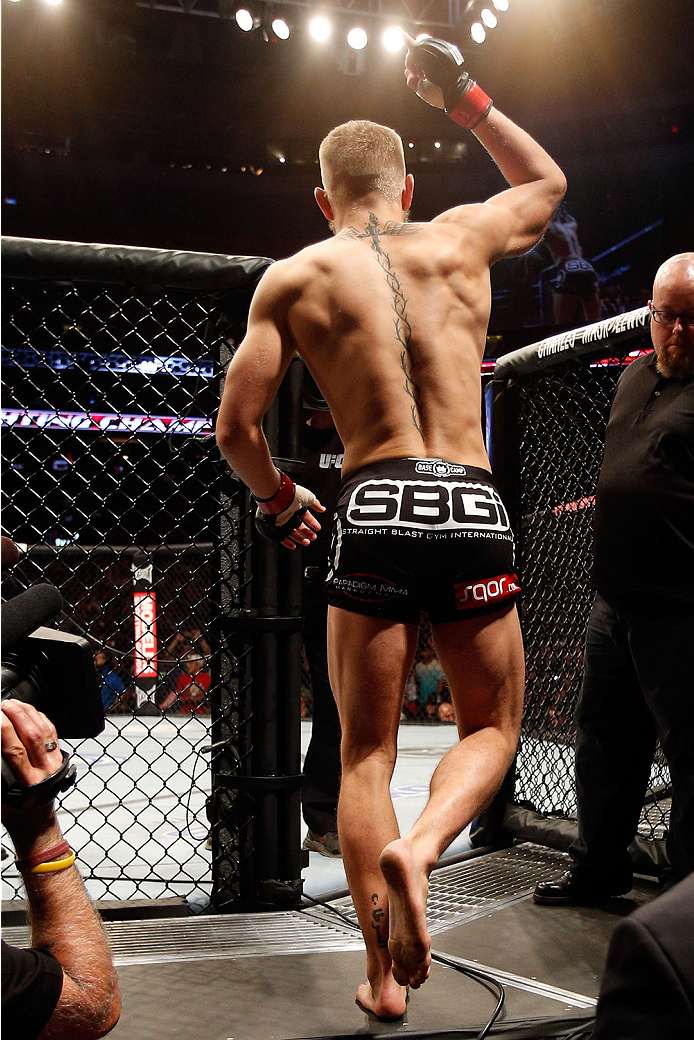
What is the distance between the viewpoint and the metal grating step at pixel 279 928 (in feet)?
5.84

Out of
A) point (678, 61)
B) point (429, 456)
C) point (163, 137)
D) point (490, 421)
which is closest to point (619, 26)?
point (678, 61)

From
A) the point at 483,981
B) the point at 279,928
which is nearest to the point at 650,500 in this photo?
the point at 483,981

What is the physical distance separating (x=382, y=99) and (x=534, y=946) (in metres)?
9.83

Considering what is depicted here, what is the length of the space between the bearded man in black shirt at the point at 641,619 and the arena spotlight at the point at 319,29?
19.4 ft

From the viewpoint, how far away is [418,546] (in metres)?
1.39

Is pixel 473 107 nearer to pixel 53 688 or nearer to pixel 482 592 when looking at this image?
pixel 482 592

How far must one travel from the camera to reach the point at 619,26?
8555 millimetres

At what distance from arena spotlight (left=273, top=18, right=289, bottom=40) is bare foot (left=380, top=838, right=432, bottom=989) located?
724 cm

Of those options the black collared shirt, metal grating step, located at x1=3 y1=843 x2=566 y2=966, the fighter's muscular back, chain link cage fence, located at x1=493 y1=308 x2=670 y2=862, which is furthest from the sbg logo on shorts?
chain link cage fence, located at x1=493 y1=308 x2=670 y2=862

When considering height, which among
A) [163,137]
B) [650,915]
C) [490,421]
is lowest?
[650,915]

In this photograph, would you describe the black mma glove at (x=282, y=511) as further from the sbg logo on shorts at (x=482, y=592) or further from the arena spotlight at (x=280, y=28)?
the arena spotlight at (x=280, y=28)

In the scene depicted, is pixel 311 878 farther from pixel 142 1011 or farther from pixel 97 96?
pixel 97 96

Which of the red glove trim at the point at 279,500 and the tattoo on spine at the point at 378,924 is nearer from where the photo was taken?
the tattoo on spine at the point at 378,924

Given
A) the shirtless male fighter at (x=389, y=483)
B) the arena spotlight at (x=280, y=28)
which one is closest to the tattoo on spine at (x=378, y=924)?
the shirtless male fighter at (x=389, y=483)
